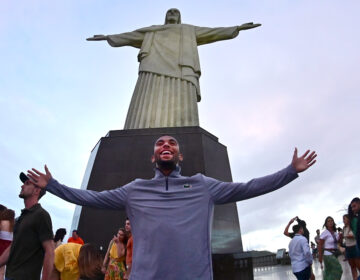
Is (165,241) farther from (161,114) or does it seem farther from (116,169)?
(161,114)

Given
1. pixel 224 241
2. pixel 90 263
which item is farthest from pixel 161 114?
pixel 90 263

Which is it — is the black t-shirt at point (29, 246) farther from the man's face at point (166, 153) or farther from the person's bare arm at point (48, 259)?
the man's face at point (166, 153)

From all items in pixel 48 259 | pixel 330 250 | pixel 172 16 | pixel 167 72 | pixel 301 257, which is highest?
pixel 172 16

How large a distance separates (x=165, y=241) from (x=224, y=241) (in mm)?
4771

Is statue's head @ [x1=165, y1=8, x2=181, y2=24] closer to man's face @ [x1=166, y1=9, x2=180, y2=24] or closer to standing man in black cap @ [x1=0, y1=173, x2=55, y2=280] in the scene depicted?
man's face @ [x1=166, y1=9, x2=180, y2=24]

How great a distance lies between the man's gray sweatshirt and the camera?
207 cm

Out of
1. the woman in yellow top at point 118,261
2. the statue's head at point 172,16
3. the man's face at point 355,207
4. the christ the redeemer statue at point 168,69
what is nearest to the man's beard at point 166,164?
the woman in yellow top at point 118,261

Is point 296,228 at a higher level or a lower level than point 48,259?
higher

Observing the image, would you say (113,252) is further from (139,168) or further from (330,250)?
(330,250)

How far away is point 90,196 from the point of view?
7.84 feet

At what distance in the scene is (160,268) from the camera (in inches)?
80.4

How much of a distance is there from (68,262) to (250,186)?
84.1 inches

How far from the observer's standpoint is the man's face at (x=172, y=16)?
10.7 m

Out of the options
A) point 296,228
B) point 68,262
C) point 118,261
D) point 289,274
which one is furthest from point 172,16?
point 68,262
